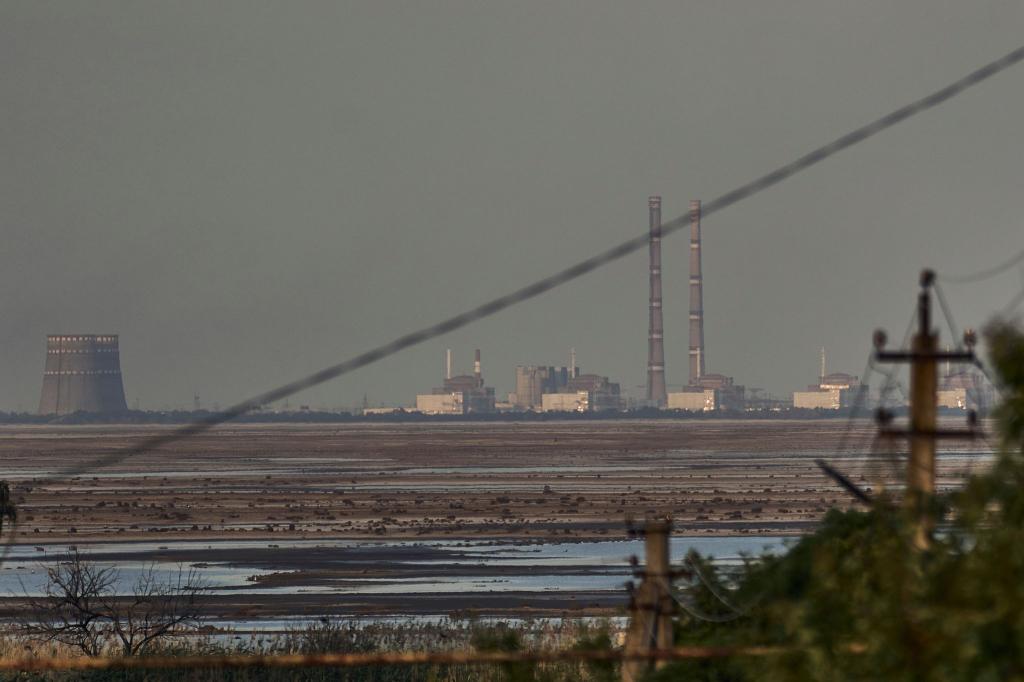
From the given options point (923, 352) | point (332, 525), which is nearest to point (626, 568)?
point (332, 525)

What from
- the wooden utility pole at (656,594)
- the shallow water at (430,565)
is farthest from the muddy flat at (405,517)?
the wooden utility pole at (656,594)

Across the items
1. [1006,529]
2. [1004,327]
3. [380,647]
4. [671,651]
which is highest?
[1004,327]

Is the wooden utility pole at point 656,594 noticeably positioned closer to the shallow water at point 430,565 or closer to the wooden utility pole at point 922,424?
the wooden utility pole at point 922,424

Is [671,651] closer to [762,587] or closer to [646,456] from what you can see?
[762,587]

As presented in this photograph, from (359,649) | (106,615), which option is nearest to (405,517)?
(106,615)

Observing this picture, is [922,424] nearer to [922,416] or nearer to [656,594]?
[922,416]

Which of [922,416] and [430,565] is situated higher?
[922,416]

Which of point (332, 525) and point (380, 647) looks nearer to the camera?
point (380, 647)
